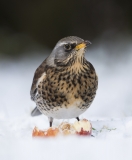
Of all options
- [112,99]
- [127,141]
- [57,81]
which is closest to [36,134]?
[57,81]

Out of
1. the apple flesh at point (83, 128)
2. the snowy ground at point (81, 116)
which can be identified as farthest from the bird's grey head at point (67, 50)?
the snowy ground at point (81, 116)

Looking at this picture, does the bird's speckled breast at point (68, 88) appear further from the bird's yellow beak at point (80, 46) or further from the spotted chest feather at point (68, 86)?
the bird's yellow beak at point (80, 46)

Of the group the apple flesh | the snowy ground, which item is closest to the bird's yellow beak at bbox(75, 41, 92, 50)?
the apple flesh

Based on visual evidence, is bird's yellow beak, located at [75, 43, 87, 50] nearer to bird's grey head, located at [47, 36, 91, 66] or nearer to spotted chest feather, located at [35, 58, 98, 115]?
bird's grey head, located at [47, 36, 91, 66]

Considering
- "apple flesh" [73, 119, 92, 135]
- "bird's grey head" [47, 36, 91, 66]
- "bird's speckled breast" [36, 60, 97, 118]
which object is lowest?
"apple flesh" [73, 119, 92, 135]

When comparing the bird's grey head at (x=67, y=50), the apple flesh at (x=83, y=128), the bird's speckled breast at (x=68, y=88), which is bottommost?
the apple flesh at (x=83, y=128)

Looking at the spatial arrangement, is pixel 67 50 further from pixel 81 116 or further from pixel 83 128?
pixel 81 116

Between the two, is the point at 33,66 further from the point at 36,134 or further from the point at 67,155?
the point at 67,155
